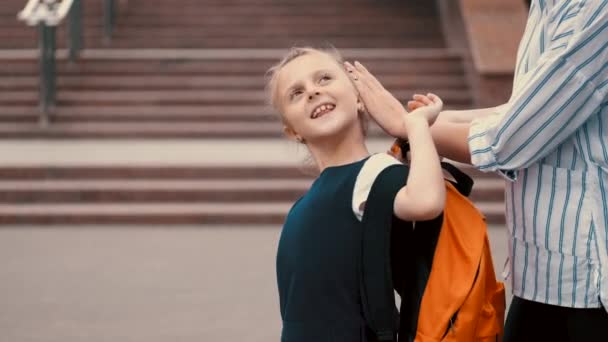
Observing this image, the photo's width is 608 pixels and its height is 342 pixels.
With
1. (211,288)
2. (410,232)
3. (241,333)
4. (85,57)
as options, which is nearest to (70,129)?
(85,57)

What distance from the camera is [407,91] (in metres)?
11.7

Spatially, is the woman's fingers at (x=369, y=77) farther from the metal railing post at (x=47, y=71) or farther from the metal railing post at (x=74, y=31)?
the metal railing post at (x=74, y=31)

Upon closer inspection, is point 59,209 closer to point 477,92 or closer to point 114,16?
point 477,92

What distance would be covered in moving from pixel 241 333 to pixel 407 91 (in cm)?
680

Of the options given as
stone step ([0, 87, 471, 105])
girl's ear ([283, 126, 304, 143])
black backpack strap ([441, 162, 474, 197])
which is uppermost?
girl's ear ([283, 126, 304, 143])

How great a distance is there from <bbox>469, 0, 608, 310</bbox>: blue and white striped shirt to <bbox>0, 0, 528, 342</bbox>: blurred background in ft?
10.5

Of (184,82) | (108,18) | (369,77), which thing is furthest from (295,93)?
(108,18)

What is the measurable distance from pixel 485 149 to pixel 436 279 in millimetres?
235

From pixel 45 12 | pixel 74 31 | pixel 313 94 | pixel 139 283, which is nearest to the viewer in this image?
pixel 313 94

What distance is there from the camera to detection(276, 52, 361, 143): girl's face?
7.41 feet

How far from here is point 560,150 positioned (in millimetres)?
1977

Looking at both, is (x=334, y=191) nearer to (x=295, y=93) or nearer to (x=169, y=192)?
(x=295, y=93)

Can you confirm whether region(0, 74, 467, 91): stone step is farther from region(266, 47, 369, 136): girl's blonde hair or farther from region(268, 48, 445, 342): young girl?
region(268, 48, 445, 342): young girl

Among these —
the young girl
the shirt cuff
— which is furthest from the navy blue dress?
the shirt cuff
